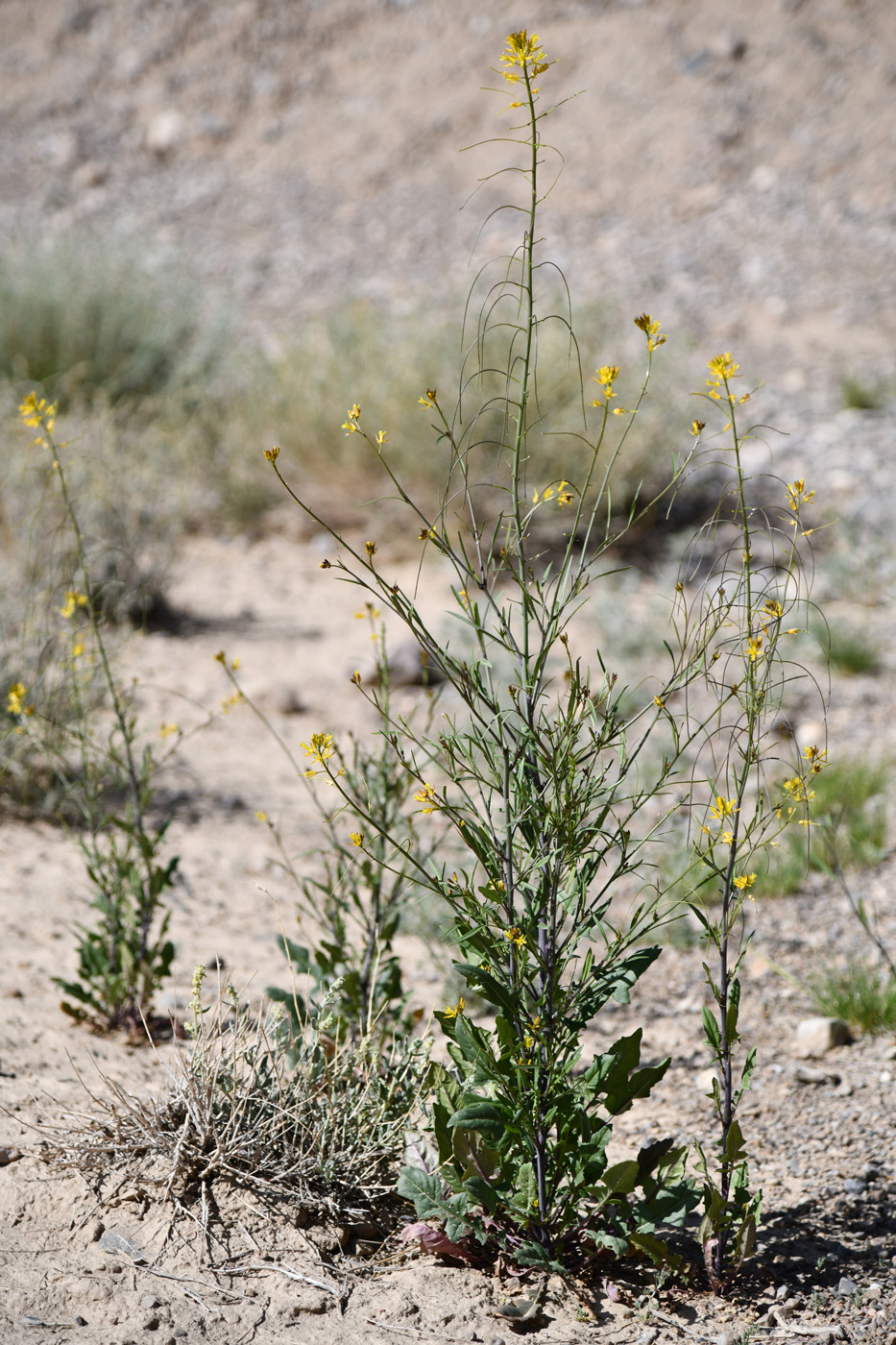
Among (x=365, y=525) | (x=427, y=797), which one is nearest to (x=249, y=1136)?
(x=427, y=797)

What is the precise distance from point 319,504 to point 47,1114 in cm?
518

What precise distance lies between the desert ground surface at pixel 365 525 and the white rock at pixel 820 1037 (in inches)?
1.1

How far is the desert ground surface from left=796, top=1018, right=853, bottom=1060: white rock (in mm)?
28

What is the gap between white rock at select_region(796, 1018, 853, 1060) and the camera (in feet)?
8.89

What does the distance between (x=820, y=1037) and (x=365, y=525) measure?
4.73 m

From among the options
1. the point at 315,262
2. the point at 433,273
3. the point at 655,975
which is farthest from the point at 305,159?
the point at 655,975

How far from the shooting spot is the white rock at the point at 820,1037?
8.89ft

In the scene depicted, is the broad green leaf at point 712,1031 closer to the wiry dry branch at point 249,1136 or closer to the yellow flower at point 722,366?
the wiry dry branch at point 249,1136

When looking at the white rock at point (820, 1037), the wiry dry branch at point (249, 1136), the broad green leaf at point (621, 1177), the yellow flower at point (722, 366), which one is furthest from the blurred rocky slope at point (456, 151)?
the broad green leaf at point (621, 1177)

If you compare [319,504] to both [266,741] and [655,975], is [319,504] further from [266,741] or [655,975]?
[655,975]

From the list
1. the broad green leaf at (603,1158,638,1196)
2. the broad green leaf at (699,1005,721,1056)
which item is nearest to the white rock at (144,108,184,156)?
the broad green leaf at (699,1005,721,1056)

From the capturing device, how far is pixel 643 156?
1217 centimetres

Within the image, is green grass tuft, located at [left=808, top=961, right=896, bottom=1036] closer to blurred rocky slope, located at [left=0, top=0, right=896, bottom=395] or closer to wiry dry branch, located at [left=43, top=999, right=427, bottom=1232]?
wiry dry branch, located at [left=43, top=999, right=427, bottom=1232]

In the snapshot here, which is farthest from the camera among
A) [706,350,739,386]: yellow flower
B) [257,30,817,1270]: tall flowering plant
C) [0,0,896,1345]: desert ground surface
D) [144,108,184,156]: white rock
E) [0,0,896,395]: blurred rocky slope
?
[144,108,184,156]: white rock
